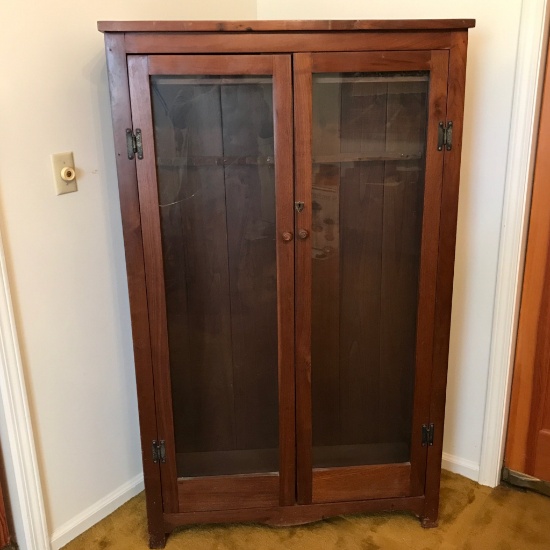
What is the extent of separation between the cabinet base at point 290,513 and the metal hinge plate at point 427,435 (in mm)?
198

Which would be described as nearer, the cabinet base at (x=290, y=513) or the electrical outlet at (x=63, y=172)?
the electrical outlet at (x=63, y=172)

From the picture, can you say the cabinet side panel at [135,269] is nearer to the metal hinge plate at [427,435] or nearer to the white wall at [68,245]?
the white wall at [68,245]

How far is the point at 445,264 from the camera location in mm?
1633

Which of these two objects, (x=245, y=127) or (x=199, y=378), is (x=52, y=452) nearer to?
(x=199, y=378)

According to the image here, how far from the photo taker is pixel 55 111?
1.60 metres

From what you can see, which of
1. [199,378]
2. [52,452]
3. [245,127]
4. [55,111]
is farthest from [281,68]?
[52,452]

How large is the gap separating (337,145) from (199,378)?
0.77 m

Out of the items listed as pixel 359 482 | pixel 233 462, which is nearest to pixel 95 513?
pixel 233 462

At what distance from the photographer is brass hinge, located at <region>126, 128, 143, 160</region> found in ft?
4.82

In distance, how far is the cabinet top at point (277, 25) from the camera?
139cm

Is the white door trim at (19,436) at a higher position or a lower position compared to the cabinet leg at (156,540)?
higher

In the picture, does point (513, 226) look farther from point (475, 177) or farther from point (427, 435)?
point (427, 435)

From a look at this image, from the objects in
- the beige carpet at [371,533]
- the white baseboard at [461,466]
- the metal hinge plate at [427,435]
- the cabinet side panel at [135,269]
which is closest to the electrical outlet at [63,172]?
the cabinet side panel at [135,269]

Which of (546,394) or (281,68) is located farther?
(546,394)
